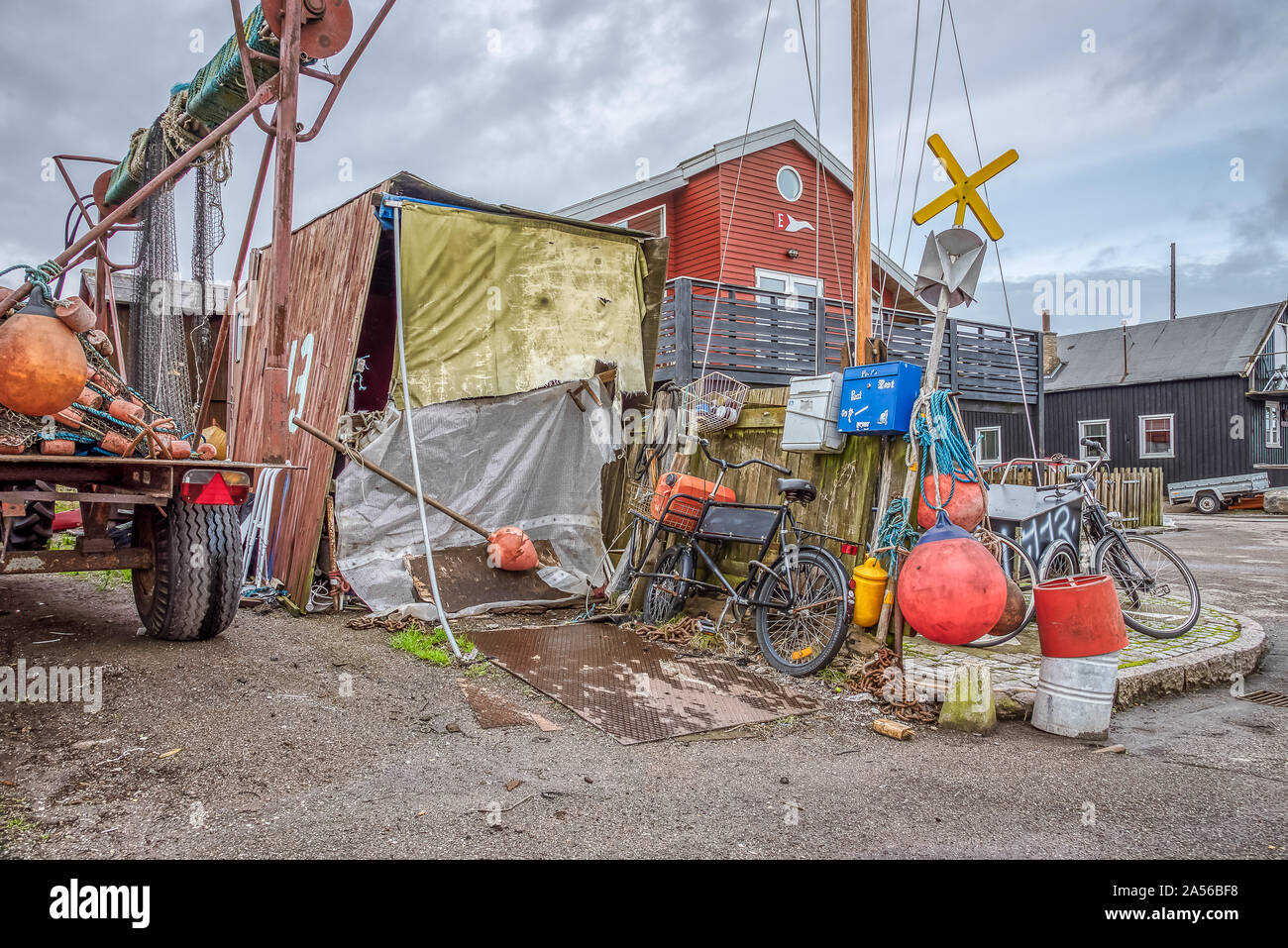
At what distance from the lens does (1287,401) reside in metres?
27.3

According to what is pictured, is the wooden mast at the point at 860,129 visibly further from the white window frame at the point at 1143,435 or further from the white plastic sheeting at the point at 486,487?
the white window frame at the point at 1143,435

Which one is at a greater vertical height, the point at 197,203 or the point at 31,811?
the point at 197,203

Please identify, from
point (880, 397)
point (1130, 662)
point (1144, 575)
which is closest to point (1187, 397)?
point (1144, 575)

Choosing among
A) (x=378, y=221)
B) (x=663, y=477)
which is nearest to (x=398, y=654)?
(x=663, y=477)

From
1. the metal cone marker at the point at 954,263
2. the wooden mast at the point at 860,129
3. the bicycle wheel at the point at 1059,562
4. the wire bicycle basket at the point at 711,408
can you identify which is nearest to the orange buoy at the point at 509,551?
the wire bicycle basket at the point at 711,408

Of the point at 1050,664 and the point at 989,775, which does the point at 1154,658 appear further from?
the point at 989,775

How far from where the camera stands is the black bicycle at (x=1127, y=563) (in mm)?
6445

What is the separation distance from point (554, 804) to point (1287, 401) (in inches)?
1275

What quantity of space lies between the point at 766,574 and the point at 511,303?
389 cm

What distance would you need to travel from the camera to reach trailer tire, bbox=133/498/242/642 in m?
5.13

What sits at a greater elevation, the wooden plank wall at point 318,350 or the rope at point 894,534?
the wooden plank wall at point 318,350

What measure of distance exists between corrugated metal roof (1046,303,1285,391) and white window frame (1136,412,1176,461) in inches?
47.2

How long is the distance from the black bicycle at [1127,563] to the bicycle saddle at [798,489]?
1.96 meters

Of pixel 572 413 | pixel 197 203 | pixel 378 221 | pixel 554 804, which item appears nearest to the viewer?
pixel 554 804
